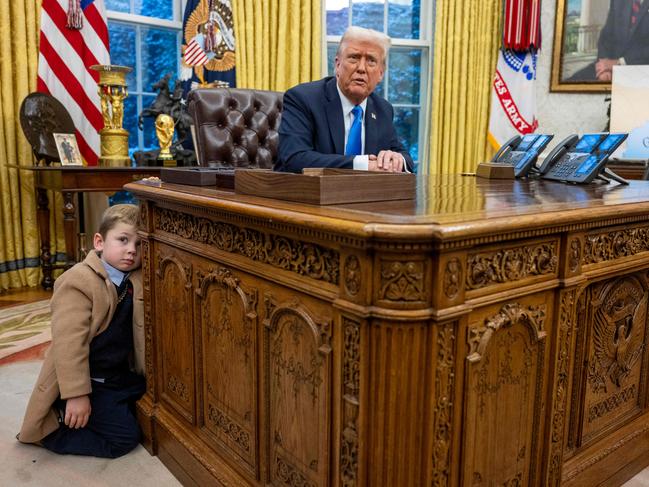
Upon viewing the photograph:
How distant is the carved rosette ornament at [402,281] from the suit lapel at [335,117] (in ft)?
5.81

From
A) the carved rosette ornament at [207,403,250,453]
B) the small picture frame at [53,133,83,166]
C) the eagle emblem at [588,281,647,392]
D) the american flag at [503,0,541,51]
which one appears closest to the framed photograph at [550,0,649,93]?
the american flag at [503,0,541,51]

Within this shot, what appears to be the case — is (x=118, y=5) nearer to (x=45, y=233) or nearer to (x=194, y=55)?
(x=194, y=55)

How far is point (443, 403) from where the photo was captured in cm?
114

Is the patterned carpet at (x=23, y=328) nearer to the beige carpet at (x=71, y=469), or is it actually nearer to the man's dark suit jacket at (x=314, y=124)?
the beige carpet at (x=71, y=469)

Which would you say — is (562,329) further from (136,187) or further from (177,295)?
(136,187)

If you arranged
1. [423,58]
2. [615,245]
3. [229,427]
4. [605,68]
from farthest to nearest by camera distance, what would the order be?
[423,58]
[605,68]
[229,427]
[615,245]

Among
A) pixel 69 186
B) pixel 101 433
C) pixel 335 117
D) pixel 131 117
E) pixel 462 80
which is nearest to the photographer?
pixel 101 433

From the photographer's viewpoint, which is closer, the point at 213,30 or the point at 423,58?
the point at 213,30

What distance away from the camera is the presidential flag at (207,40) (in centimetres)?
457

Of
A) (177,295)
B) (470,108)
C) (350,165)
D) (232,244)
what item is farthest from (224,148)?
(470,108)

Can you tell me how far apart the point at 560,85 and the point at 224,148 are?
11.6ft

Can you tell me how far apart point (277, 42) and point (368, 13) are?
3.76 feet

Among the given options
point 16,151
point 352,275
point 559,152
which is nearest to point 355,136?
point 559,152

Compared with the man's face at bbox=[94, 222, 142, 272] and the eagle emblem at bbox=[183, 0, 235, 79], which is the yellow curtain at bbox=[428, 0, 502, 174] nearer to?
the eagle emblem at bbox=[183, 0, 235, 79]
